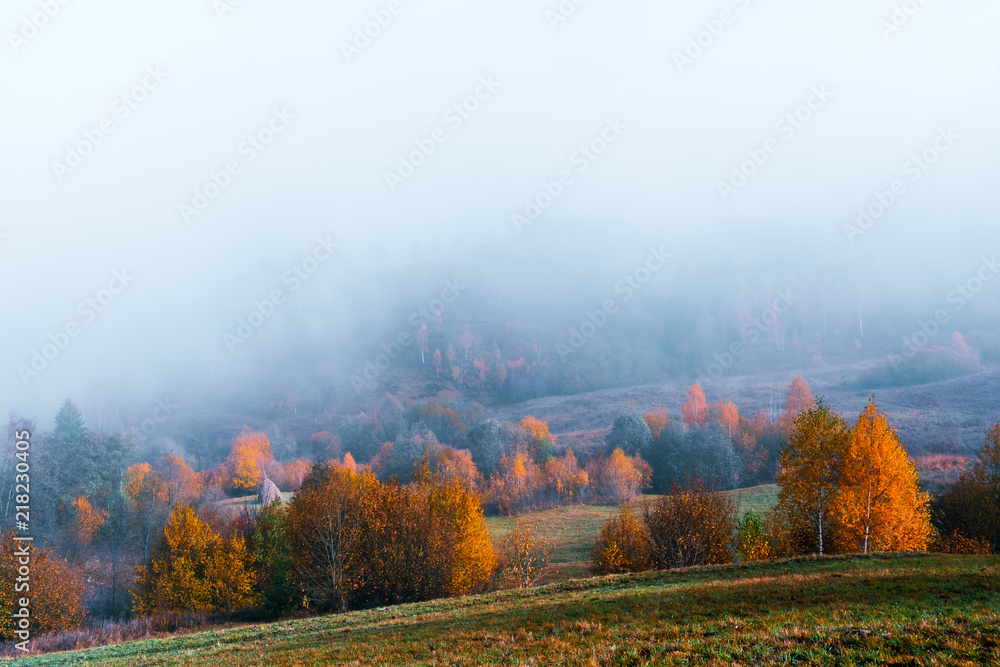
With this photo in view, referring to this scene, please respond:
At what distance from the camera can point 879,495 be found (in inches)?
1585

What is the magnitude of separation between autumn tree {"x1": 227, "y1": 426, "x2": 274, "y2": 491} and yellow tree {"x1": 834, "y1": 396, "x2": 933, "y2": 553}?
436 feet

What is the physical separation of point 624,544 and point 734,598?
31229 millimetres

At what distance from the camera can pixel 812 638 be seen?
37.1ft

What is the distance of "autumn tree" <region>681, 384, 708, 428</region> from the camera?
15262 cm

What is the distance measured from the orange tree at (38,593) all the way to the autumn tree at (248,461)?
87.4 metres

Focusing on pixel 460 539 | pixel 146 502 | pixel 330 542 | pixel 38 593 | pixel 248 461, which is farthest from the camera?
pixel 248 461

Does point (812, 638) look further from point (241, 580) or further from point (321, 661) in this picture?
point (241, 580)

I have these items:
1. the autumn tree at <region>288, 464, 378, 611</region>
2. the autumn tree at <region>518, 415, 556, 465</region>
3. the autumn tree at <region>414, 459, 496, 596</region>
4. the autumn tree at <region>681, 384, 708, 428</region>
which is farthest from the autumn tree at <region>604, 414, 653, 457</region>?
the autumn tree at <region>288, 464, 378, 611</region>

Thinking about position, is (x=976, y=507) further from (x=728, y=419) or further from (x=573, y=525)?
(x=728, y=419)

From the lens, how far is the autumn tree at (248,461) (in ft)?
448

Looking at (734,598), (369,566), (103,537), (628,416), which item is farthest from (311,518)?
(628,416)

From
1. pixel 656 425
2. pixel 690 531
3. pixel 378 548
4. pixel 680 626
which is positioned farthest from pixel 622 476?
pixel 680 626

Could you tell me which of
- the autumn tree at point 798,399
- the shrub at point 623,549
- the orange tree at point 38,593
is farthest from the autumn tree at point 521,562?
the autumn tree at point 798,399

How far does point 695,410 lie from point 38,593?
159 meters
